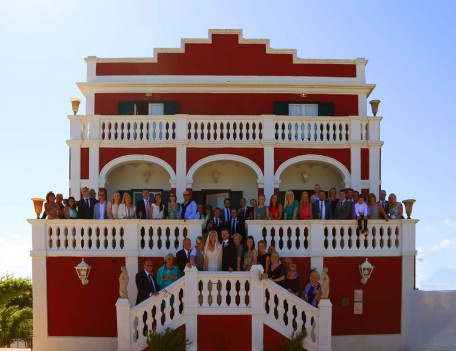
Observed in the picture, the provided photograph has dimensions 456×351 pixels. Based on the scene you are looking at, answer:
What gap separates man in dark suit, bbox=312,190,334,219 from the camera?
46.8ft

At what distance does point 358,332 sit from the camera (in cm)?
1405

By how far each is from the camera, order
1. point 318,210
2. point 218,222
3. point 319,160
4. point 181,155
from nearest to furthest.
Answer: point 218,222
point 318,210
point 181,155
point 319,160

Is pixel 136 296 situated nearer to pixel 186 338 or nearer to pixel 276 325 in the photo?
pixel 186 338

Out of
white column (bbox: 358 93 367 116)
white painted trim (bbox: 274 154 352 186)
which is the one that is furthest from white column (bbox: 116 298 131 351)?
white column (bbox: 358 93 367 116)

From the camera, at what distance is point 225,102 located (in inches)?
727

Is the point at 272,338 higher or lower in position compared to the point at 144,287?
lower

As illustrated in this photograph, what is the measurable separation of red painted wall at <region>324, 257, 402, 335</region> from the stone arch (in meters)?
4.08

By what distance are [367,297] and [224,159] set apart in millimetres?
5877

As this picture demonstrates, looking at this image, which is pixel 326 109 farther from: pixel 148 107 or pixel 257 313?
pixel 257 313

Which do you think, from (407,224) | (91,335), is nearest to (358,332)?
(407,224)

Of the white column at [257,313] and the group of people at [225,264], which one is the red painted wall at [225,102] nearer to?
the group of people at [225,264]

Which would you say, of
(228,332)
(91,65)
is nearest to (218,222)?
(228,332)

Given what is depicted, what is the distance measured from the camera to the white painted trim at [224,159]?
17219 mm

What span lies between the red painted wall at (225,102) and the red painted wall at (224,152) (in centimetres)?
164
